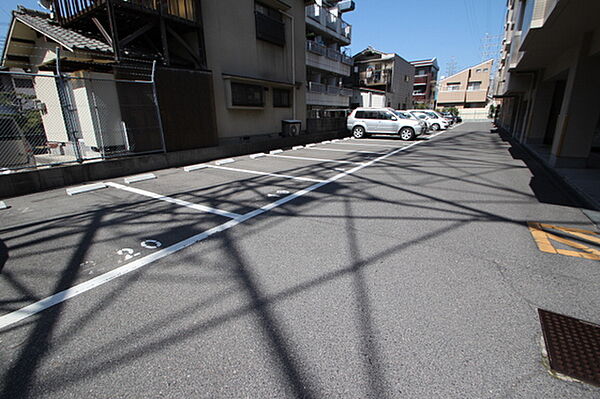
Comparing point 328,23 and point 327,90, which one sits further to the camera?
point 327,90

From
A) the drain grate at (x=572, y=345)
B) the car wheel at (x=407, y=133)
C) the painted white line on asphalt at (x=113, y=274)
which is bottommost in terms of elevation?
the drain grate at (x=572, y=345)

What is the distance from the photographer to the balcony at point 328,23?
65.1 ft

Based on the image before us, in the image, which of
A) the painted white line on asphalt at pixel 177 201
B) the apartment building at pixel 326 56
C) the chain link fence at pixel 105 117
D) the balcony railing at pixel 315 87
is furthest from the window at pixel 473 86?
the painted white line on asphalt at pixel 177 201

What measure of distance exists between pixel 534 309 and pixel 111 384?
3004mm

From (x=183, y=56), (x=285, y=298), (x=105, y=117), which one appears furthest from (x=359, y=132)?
(x=285, y=298)

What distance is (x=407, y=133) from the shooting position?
15.2 metres

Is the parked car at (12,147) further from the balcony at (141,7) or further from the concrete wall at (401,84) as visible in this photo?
the concrete wall at (401,84)

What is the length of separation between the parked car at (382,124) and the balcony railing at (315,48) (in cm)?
641

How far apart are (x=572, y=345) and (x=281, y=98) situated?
563 inches

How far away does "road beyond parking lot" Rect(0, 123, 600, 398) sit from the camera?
1650 mm

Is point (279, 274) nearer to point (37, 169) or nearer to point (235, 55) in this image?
point (37, 169)

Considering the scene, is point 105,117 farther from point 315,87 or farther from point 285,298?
point 315,87

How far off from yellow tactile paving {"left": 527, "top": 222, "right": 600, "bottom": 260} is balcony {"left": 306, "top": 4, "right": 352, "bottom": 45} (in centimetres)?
2027

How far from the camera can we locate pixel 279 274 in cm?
271
